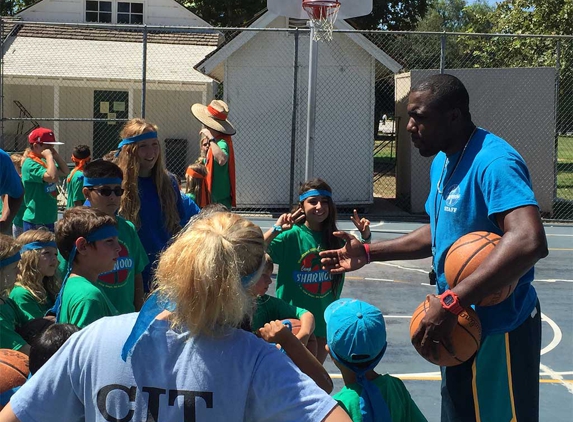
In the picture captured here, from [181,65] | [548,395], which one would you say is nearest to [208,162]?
[548,395]

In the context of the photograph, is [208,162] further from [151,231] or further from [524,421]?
[524,421]

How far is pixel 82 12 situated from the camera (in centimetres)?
2709

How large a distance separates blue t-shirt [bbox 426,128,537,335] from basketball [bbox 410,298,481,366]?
18 cm

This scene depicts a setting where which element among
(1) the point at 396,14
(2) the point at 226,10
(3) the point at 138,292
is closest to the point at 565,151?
(1) the point at 396,14

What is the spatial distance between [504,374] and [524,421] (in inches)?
9.8

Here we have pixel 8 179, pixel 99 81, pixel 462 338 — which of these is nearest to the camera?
pixel 462 338

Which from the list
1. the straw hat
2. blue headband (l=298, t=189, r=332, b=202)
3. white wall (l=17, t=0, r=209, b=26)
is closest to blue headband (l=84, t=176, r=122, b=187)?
blue headband (l=298, t=189, r=332, b=202)

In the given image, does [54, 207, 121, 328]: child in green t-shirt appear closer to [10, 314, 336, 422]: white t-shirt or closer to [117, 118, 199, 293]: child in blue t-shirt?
[117, 118, 199, 293]: child in blue t-shirt

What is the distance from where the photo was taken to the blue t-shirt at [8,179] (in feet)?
19.2

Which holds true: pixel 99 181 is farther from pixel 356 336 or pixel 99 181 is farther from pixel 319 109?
pixel 319 109

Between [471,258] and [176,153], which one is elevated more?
[176,153]

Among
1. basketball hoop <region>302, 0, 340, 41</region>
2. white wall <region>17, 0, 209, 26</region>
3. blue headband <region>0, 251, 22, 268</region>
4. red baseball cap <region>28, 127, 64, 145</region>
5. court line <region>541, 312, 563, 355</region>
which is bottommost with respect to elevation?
court line <region>541, 312, 563, 355</region>

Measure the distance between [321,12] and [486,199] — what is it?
294 inches

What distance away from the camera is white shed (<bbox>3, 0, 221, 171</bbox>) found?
2312cm
